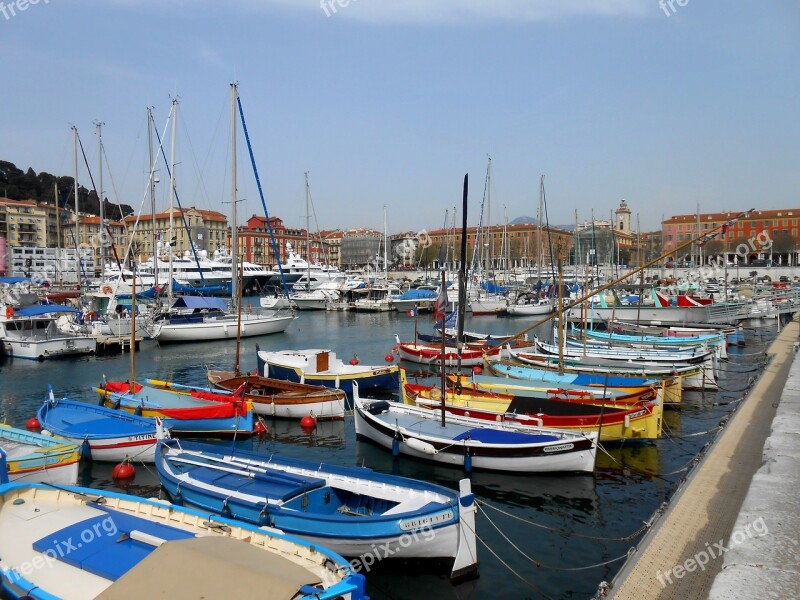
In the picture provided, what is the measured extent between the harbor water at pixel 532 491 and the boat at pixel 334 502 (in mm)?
620

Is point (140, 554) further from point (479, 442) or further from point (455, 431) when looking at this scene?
point (455, 431)

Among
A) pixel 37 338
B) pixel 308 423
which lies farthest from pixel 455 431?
pixel 37 338

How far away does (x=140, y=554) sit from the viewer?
8.51 m

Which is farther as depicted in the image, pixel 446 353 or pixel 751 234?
pixel 751 234

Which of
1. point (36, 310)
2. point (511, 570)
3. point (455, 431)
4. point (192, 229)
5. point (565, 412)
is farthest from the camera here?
point (192, 229)

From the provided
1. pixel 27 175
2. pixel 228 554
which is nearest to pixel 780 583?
pixel 228 554

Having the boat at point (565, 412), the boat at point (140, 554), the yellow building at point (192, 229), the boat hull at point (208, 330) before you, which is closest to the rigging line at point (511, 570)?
the boat at point (140, 554)

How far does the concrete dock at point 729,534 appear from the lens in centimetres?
716

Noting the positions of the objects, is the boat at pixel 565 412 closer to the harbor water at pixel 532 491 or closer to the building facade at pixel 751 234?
the harbor water at pixel 532 491

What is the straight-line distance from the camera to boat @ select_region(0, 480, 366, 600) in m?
6.21

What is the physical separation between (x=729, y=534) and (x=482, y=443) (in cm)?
723

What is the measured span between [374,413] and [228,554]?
12422 mm

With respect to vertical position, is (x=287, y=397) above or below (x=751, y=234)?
below

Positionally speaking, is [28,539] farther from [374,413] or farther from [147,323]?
[147,323]
